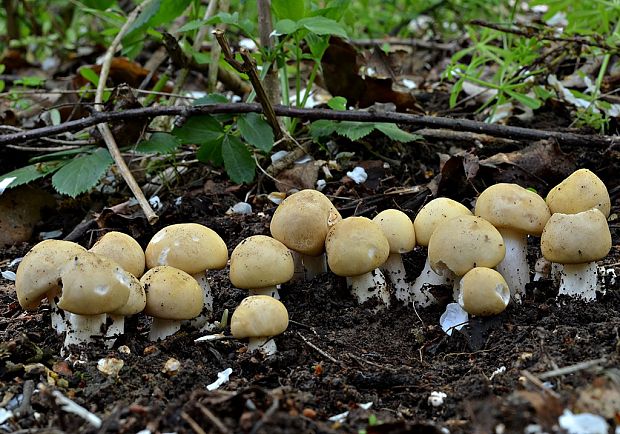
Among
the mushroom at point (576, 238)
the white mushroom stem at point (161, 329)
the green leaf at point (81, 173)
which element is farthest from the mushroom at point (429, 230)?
the green leaf at point (81, 173)

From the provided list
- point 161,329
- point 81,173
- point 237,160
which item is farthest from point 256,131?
point 161,329

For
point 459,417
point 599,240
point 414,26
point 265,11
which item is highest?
point 265,11

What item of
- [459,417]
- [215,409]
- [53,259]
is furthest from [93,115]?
[459,417]

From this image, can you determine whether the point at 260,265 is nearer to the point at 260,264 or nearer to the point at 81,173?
the point at 260,264

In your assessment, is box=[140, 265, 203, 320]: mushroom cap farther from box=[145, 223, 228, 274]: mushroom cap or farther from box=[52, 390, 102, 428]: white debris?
box=[52, 390, 102, 428]: white debris

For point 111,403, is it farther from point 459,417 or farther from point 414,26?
point 414,26

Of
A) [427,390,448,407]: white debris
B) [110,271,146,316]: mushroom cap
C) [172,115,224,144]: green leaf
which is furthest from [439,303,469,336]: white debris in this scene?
[172,115,224,144]: green leaf
